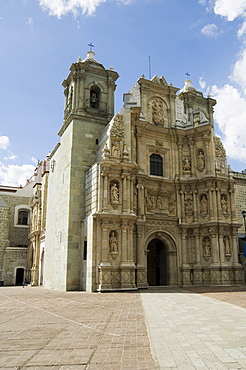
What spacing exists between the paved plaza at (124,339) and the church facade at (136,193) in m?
9.17

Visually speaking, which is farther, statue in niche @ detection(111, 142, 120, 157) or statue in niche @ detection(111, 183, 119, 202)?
statue in niche @ detection(111, 142, 120, 157)

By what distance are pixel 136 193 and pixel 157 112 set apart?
275 inches

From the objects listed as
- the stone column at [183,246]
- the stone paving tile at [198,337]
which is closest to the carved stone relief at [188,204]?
the stone column at [183,246]

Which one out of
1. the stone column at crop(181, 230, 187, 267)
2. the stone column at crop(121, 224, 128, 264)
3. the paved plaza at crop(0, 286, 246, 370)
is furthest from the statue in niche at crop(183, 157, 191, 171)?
the paved plaza at crop(0, 286, 246, 370)

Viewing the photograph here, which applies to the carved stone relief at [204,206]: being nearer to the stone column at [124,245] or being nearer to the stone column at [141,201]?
the stone column at [141,201]

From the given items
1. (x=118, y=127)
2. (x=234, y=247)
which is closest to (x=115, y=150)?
(x=118, y=127)

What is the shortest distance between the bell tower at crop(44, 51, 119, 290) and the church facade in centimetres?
7

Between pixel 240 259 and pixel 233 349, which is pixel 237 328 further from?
pixel 240 259

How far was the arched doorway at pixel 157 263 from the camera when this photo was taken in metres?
24.6

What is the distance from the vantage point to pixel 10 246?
3784 centimetres

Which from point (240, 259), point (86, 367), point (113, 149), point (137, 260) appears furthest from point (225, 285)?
point (86, 367)

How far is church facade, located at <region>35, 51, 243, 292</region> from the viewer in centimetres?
2012

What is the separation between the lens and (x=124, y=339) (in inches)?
274

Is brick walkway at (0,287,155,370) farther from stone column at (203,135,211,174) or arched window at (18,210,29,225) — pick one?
arched window at (18,210,29,225)
